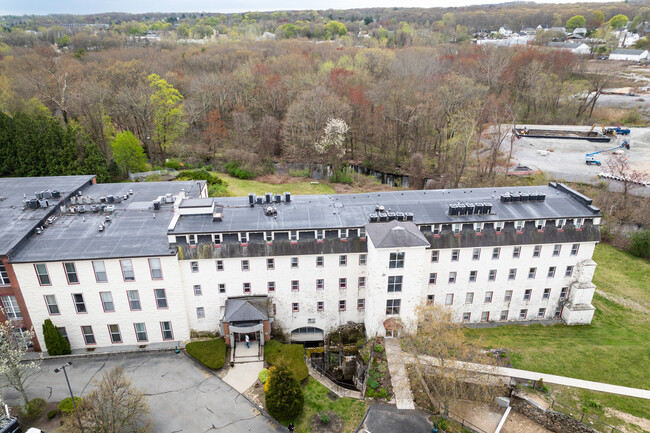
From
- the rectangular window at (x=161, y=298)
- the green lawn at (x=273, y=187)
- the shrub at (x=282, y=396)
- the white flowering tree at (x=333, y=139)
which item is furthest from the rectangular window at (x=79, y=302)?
the white flowering tree at (x=333, y=139)

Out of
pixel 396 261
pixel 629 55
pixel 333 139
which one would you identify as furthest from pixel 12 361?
pixel 629 55

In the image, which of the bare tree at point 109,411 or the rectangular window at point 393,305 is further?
the rectangular window at point 393,305

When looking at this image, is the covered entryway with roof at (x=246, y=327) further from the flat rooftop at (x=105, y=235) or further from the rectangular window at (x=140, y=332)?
the flat rooftop at (x=105, y=235)

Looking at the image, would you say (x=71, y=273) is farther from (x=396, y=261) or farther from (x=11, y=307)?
(x=396, y=261)

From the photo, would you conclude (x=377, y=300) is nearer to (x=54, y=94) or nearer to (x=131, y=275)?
(x=131, y=275)

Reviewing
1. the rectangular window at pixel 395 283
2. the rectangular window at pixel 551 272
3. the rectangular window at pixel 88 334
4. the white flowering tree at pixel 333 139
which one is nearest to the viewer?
the rectangular window at pixel 395 283

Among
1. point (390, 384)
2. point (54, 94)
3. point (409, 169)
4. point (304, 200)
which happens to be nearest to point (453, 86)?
point (409, 169)

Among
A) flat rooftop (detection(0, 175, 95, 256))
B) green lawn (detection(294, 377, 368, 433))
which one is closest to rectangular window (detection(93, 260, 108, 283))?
flat rooftop (detection(0, 175, 95, 256))

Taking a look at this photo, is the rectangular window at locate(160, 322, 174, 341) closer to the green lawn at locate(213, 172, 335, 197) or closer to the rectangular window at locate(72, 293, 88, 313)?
the rectangular window at locate(72, 293, 88, 313)

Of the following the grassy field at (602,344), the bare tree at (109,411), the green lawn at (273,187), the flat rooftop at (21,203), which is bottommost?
the grassy field at (602,344)
